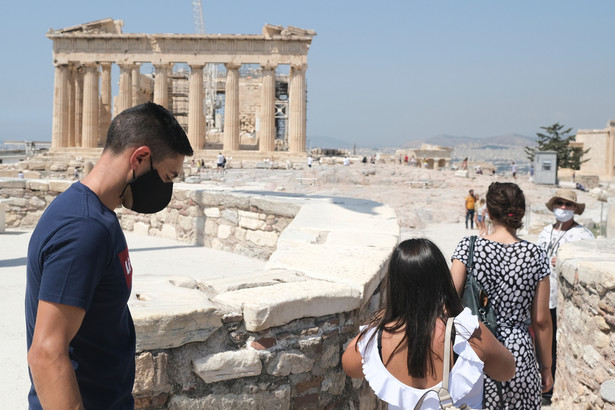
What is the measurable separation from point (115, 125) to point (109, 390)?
0.84 meters

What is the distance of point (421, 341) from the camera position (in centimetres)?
210

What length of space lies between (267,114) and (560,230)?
110 feet

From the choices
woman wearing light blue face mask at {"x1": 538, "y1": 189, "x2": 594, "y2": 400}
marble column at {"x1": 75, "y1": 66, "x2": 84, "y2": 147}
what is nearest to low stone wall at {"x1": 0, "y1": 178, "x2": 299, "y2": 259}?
woman wearing light blue face mask at {"x1": 538, "y1": 189, "x2": 594, "y2": 400}

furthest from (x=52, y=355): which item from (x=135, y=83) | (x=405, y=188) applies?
(x=135, y=83)

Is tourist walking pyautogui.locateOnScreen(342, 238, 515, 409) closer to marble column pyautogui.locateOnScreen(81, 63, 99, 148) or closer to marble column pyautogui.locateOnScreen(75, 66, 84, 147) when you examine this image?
marble column pyautogui.locateOnScreen(81, 63, 99, 148)

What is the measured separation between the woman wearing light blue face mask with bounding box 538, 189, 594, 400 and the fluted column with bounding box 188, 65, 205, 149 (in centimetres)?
3408

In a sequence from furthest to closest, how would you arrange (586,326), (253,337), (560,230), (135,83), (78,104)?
1. (135,83)
2. (78,104)
3. (560,230)
4. (586,326)
5. (253,337)

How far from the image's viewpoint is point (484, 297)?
3227 millimetres

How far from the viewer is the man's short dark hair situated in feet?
6.40

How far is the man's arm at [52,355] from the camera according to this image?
1645mm

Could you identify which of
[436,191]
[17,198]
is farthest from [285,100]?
[17,198]

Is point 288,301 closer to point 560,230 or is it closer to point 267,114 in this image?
point 560,230

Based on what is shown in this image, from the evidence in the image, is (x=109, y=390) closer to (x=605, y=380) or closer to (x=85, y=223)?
(x=85, y=223)

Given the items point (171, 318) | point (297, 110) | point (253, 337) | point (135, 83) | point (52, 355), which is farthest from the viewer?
point (135, 83)
